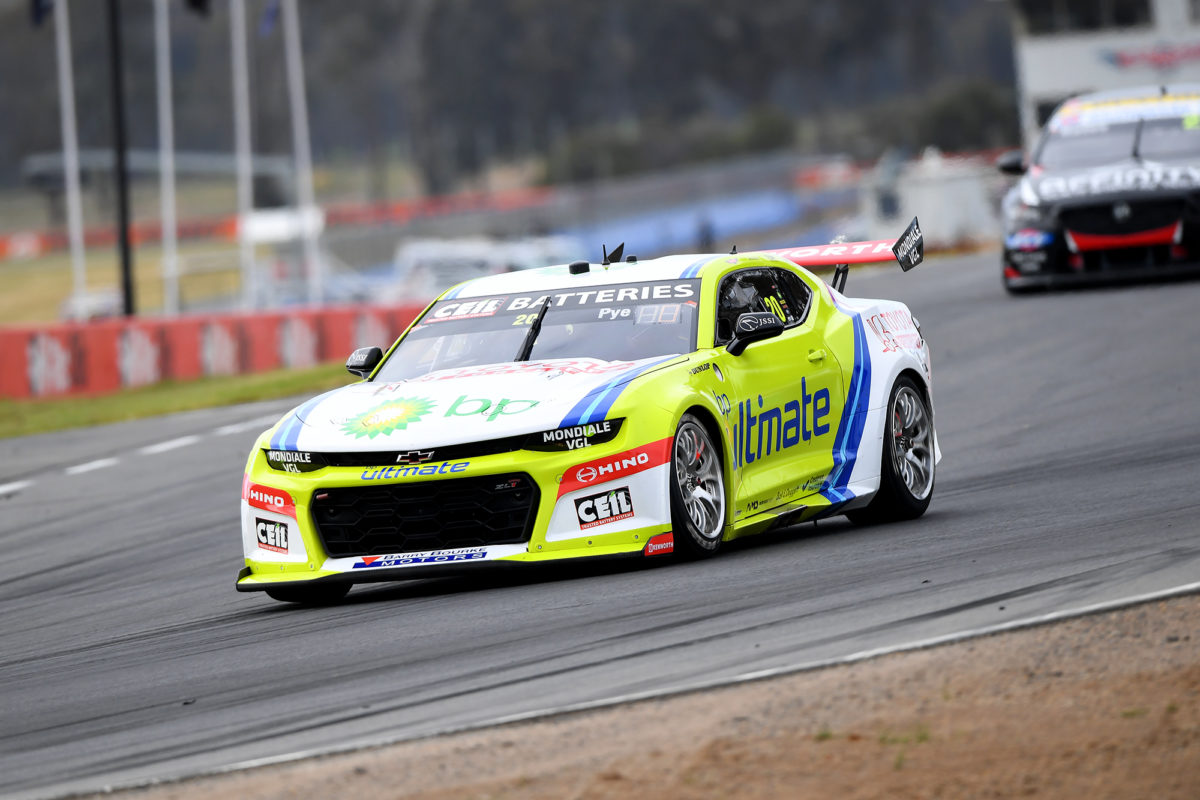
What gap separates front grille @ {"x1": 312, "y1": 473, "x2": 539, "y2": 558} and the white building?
44.6 metres

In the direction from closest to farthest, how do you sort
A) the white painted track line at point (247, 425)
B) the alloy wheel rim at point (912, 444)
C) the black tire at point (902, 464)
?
1. the black tire at point (902, 464)
2. the alloy wheel rim at point (912, 444)
3. the white painted track line at point (247, 425)

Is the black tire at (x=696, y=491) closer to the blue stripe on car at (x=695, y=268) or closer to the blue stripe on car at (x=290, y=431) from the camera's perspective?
the blue stripe on car at (x=695, y=268)

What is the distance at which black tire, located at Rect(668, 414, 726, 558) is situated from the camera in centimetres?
831

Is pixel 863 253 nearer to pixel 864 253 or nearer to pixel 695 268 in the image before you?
pixel 864 253

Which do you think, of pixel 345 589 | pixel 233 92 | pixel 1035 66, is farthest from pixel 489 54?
pixel 345 589

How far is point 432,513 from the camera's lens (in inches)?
322

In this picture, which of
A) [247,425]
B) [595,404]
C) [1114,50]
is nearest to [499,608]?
[595,404]

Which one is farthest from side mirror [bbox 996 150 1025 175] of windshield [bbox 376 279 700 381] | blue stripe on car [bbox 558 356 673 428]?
blue stripe on car [bbox 558 356 673 428]

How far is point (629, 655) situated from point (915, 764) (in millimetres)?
1637

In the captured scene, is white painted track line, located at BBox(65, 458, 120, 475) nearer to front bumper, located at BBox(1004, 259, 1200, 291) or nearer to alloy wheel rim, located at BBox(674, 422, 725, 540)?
alloy wheel rim, located at BBox(674, 422, 725, 540)

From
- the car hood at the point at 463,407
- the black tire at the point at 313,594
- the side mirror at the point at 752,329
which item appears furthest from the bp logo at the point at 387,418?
the side mirror at the point at 752,329

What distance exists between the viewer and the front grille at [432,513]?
8117 millimetres

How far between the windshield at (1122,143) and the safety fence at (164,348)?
8969mm

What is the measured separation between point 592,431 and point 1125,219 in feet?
42.9
